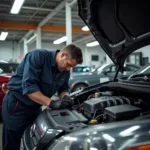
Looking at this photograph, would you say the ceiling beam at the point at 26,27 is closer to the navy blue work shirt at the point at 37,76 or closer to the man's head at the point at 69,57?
the navy blue work shirt at the point at 37,76

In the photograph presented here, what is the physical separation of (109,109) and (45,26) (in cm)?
1327

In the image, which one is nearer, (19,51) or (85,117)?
(85,117)

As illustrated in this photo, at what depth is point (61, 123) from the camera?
4.58 feet

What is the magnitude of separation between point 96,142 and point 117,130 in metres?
0.14

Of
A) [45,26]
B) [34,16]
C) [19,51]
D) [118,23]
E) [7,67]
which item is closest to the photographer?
[118,23]

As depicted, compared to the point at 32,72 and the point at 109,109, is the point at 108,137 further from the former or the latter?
the point at 32,72

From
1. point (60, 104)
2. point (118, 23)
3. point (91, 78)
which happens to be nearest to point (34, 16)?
point (91, 78)

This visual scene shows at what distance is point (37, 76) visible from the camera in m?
1.93

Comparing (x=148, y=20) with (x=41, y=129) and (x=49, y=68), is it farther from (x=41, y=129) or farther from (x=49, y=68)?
(x=41, y=129)

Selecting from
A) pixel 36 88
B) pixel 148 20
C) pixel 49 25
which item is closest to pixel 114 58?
pixel 148 20

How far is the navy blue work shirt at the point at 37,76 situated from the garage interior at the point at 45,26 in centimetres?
105

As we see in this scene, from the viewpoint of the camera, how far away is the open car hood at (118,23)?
6.18 ft

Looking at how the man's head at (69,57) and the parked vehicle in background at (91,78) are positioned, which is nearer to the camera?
the man's head at (69,57)

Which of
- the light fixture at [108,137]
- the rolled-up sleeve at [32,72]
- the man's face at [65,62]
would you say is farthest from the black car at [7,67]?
the light fixture at [108,137]
